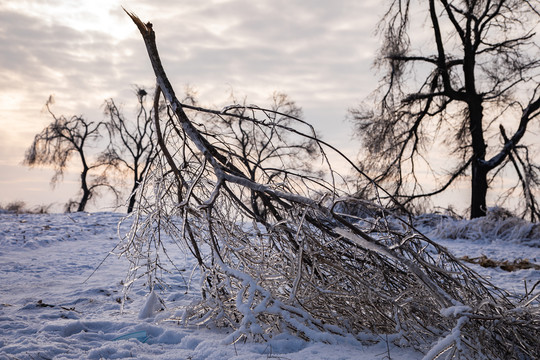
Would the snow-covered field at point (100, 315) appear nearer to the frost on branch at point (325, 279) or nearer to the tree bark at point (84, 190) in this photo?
the frost on branch at point (325, 279)

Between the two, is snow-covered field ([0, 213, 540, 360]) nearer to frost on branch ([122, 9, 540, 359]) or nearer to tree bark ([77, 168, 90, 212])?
frost on branch ([122, 9, 540, 359])

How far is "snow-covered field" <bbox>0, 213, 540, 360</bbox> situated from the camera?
2.91m

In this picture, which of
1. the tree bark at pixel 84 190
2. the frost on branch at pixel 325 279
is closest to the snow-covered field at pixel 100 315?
the frost on branch at pixel 325 279

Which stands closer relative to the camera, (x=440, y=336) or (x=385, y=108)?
(x=440, y=336)

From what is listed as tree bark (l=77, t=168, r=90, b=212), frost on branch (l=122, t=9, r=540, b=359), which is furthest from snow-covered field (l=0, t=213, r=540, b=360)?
tree bark (l=77, t=168, r=90, b=212)

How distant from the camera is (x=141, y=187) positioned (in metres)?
4.12

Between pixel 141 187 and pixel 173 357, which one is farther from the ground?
pixel 141 187

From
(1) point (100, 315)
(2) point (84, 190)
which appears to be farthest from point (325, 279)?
(2) point (84, 190)

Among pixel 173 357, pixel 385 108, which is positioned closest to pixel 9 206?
pixel 385 108

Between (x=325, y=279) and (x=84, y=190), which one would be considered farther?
(x=84, y=190)

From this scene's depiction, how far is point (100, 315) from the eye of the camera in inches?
158

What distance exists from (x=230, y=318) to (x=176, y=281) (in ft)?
7.72

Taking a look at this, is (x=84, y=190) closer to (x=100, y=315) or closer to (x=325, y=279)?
(x=100, y=315)

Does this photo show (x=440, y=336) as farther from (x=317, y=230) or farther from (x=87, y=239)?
(x=87, y=239)
